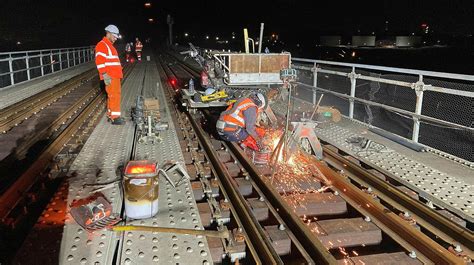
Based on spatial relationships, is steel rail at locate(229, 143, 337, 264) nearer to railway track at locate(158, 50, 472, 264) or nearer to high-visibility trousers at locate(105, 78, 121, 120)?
railway track at locate(158, 50, 472, 264)

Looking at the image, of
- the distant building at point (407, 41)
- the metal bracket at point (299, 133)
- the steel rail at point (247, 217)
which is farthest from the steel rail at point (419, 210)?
the distant building at point (407, 41)

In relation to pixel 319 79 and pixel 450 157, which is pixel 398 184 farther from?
pixel 319 79

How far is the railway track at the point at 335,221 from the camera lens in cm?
386

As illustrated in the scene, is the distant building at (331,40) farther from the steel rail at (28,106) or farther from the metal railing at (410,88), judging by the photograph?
the steel rail at (28,106)

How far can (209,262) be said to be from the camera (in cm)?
354

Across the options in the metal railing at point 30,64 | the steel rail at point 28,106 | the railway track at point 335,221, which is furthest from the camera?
the metal railing at point 30,64

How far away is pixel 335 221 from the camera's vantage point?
4508mm

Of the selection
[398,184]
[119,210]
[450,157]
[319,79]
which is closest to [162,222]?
[119,210]

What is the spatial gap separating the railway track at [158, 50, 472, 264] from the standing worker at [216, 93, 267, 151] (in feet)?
1.74

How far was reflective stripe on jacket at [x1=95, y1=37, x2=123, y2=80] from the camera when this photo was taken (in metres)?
8.38

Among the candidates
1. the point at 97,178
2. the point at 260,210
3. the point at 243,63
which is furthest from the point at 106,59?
the point at 260,210

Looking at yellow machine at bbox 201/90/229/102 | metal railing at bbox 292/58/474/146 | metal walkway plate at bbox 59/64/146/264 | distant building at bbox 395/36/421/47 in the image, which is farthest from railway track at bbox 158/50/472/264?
distant building at bbox 395/36/421/47

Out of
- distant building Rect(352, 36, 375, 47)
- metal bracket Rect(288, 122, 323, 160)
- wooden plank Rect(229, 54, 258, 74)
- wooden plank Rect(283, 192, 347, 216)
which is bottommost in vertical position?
wooden plank Rect(283, 192, 347, 216)

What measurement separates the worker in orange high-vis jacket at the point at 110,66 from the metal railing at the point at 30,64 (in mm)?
4990
